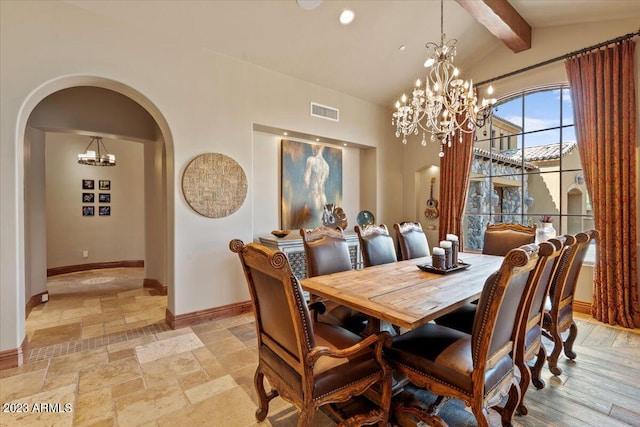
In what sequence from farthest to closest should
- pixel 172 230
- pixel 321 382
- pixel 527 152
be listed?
pixel 527 152 < pixel 172 230 < pixel 321 382

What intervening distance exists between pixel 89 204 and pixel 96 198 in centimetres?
18

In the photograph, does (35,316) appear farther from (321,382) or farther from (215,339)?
(321,382)

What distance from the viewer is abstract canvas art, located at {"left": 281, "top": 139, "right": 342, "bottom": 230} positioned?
4.47m

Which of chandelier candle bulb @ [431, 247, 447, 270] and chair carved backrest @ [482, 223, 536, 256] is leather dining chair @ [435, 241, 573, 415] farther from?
chair carved backrest @ [482, 223, 536, 256]

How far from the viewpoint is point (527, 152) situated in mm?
4293

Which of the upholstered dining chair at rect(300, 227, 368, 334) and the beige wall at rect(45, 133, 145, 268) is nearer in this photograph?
the upholstered dining chair at rect(300, 227, 368, 334)

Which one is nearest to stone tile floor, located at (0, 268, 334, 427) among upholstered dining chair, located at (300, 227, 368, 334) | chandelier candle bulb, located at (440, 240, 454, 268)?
upholstered dining chair, located at (300, 227, 368, 334)

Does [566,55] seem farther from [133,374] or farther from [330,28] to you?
[133,374]

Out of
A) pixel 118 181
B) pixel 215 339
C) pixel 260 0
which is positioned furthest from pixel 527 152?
pixel 118 181

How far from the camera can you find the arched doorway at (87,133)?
330cm

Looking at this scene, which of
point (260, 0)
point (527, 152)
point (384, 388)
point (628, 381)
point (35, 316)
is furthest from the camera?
point (527, 152)

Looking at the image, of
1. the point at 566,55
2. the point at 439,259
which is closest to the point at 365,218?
the point at 439,259

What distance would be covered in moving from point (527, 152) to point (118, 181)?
7.97m

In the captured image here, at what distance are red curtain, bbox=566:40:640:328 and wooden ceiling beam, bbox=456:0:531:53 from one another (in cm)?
79
